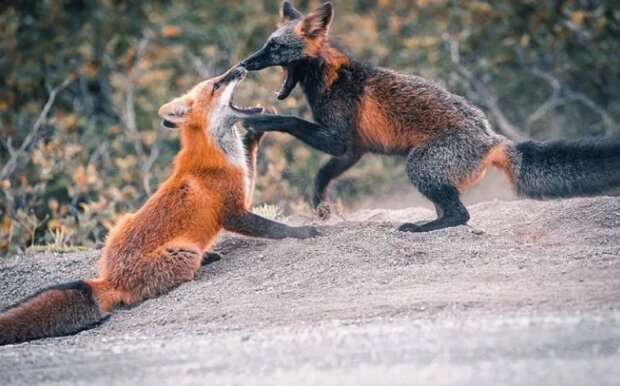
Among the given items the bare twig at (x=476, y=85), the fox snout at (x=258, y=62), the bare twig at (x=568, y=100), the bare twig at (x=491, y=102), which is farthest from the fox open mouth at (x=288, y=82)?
the bare twig at (x=568, y=100)

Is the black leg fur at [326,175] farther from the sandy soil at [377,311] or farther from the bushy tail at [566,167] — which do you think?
the bushy tail at [566,167]

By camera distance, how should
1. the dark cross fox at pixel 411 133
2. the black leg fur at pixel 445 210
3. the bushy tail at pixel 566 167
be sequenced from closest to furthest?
the bushy tail at pixel 566 167 < the dark cross fox at pixel 411 133 < the black leg fur at pixel 445 210

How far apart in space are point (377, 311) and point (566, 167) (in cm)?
292

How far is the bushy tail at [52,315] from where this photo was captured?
7441 mm

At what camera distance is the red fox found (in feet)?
25.0

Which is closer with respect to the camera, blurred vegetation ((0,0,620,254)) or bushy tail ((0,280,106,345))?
bushy tail ((0,280,106,345))

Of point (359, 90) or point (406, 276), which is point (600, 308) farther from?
point (359, 90)

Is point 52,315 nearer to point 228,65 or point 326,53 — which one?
point 326,53

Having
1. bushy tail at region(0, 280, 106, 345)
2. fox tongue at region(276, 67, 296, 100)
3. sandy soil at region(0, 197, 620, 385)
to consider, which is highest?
fox tongue at region(276, 67, 296, 100)

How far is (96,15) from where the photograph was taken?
17.6 meters

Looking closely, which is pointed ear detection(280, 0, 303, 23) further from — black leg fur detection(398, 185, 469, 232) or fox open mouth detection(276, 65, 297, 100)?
black leg fur detection(398, 185, 469, 232)

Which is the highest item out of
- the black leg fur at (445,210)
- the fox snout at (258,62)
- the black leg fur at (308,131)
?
the fox snout at (258,62)

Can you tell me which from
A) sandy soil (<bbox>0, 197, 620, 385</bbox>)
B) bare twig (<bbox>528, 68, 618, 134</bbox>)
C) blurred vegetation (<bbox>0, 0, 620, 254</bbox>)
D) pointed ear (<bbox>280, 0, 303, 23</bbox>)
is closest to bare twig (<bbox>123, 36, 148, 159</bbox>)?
blurred vegetation (<bbox>0, 0, 620, 254</bbox>)

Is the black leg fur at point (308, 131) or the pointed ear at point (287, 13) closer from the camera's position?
the black leg fur at point (308, 131)
